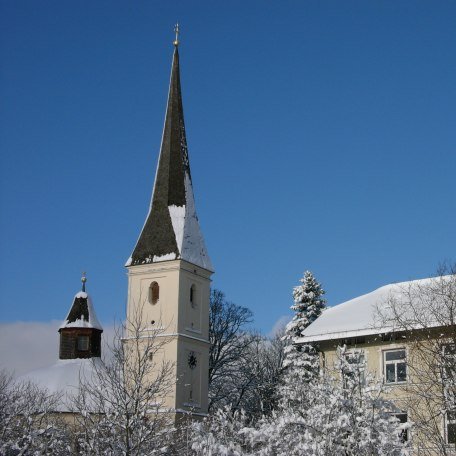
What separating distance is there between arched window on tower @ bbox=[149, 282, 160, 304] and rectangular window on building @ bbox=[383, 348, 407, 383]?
27.9 metres

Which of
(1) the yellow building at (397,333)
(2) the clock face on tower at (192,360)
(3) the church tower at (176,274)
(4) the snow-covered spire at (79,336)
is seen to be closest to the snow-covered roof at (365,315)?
(1) the yellow building at (397,333)

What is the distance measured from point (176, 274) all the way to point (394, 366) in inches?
1061

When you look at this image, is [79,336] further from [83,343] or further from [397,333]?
[397,333]

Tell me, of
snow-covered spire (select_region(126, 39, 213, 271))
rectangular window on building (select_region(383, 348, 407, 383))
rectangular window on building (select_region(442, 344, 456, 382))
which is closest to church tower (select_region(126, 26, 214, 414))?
snow-covered spire (select_region(126, 39, 213, 271))

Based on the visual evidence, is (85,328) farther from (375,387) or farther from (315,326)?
(375,387)

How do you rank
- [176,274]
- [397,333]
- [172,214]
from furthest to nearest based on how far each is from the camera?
1. [172,214]
2. [176,274]
3. [397,333]

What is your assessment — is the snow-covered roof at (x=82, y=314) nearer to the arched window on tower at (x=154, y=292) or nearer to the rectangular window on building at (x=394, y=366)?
the arched window on tower at (x=154, y=292)

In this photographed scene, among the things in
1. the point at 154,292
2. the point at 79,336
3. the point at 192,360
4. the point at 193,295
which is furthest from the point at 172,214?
the point at 79,336

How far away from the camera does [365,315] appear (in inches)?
1192

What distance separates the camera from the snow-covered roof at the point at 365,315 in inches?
1132

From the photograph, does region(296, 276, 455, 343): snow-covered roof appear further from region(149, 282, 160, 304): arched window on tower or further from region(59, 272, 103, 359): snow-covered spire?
region(59, 272, 103, 359): snow-covered spire

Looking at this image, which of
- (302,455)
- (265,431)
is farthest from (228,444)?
(302,455)

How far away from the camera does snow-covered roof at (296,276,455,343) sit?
28750 mm

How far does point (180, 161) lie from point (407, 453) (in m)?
43.6
